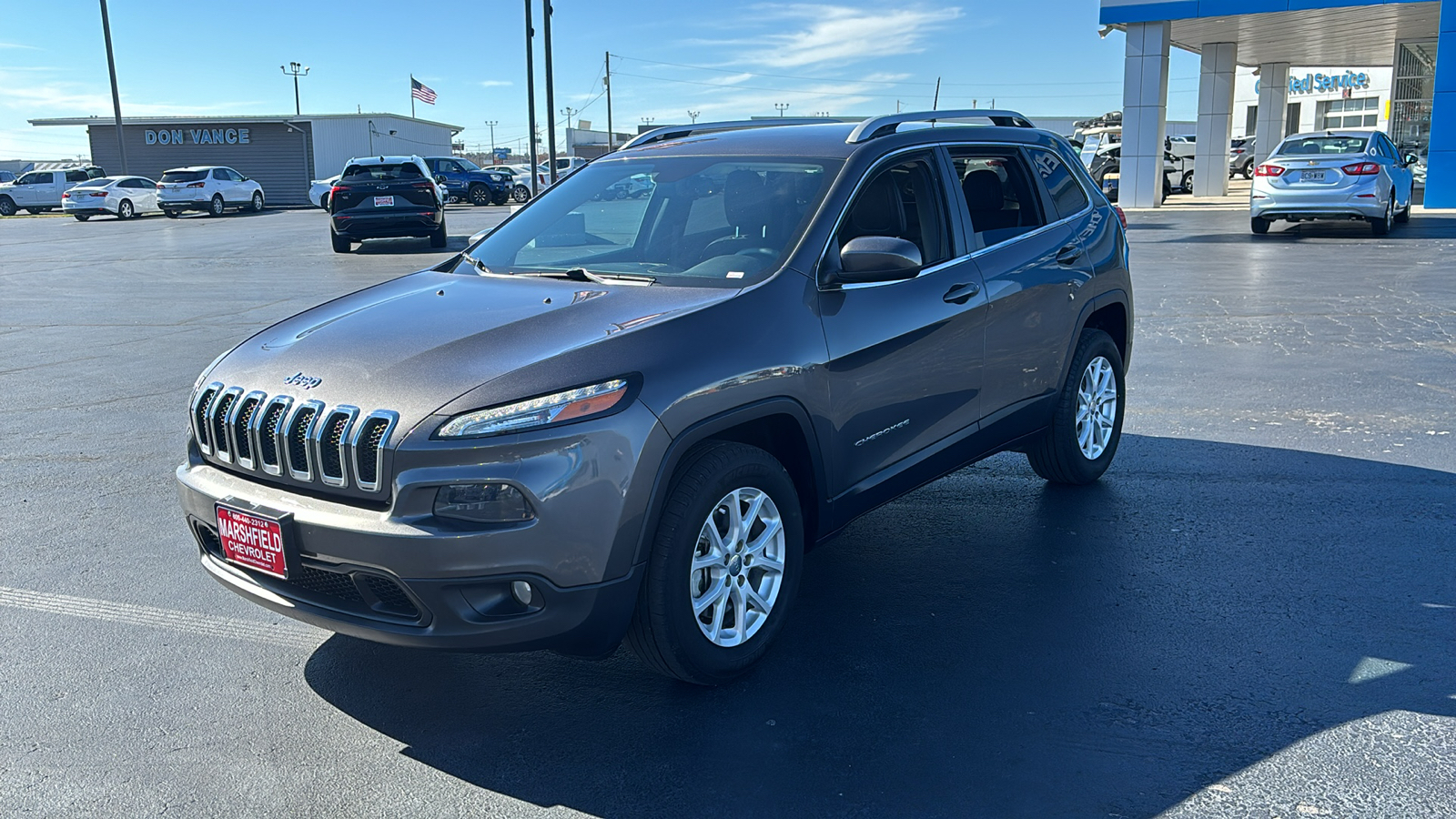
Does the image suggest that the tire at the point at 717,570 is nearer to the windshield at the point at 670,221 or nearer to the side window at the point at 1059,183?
the windshield at the point at 670,221

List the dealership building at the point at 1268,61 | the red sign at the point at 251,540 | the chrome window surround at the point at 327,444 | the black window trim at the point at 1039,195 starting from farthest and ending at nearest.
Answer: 1. the dealership building at the point at 1268,61
2. the black window trim at the point at 1039,195
3. the red sign at the point at 251,540
4. the chrome window surround at the point at 327,444

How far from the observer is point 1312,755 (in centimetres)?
320

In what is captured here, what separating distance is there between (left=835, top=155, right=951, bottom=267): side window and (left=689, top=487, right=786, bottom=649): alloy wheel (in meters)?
1.32

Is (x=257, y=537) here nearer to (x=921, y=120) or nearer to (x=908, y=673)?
(x=908, y=673)

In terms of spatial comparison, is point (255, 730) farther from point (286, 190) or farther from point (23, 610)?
point (286, 190)

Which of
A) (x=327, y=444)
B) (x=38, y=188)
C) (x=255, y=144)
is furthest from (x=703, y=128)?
(x=255, y=144)

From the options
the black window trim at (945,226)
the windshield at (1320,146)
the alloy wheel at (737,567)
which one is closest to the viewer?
the alloy wheel at (737,567)

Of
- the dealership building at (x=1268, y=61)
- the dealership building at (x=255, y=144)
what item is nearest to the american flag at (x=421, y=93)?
the dealership building at (x=255, y=144)

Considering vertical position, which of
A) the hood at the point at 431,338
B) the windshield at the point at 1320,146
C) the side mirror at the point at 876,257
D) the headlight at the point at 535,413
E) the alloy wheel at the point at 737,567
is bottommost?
the alloy wheel at the point at 737,567

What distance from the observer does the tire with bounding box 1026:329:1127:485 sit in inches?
216

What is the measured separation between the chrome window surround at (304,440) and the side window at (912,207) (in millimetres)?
2157

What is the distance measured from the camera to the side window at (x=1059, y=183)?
5.51m

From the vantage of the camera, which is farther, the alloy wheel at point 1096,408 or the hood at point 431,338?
the alloy wheel at point 1096,408

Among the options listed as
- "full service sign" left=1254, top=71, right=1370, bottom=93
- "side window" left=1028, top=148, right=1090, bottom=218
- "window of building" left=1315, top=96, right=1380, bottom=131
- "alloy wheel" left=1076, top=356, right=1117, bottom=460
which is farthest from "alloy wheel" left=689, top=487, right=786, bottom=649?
"window of building" left=1315, top=96, right=1380, bottom=131
